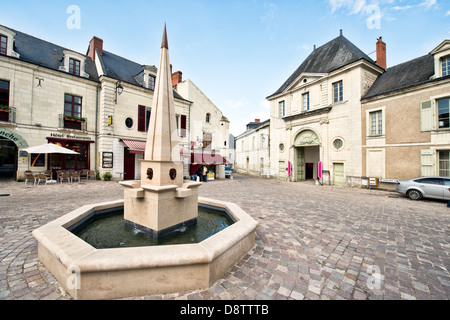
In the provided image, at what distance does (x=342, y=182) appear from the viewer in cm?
1450

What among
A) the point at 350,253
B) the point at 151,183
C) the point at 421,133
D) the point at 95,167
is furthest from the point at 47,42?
the point at 421,133

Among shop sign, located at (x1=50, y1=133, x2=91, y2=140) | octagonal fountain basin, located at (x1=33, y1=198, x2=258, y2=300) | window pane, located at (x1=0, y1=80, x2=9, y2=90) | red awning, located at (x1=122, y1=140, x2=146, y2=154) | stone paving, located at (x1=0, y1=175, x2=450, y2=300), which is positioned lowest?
stone paving, located at (x1=0, y1=175, x2=450, y2=300)

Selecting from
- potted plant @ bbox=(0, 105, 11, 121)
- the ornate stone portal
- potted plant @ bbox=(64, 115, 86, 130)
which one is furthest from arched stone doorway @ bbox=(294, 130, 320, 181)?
potted plant @ bbox=(0, 105, 11, 121)

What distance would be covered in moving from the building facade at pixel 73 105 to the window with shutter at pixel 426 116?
16688mm

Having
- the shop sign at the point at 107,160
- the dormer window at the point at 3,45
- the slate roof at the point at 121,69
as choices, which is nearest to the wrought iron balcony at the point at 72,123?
the shop sign at the point at 107,160

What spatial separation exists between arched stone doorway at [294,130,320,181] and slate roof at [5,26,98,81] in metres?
19.2

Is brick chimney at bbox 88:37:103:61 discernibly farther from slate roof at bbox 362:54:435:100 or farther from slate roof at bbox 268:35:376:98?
slate roof at bbox 362:54:435:100

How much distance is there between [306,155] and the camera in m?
20.2

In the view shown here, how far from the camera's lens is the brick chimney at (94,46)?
52.4ft

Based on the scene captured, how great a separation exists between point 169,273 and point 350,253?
3359mm

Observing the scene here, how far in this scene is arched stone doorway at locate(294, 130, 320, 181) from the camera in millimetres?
17094

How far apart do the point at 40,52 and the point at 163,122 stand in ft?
55.6

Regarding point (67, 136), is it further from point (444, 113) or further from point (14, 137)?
point (444, 113)
